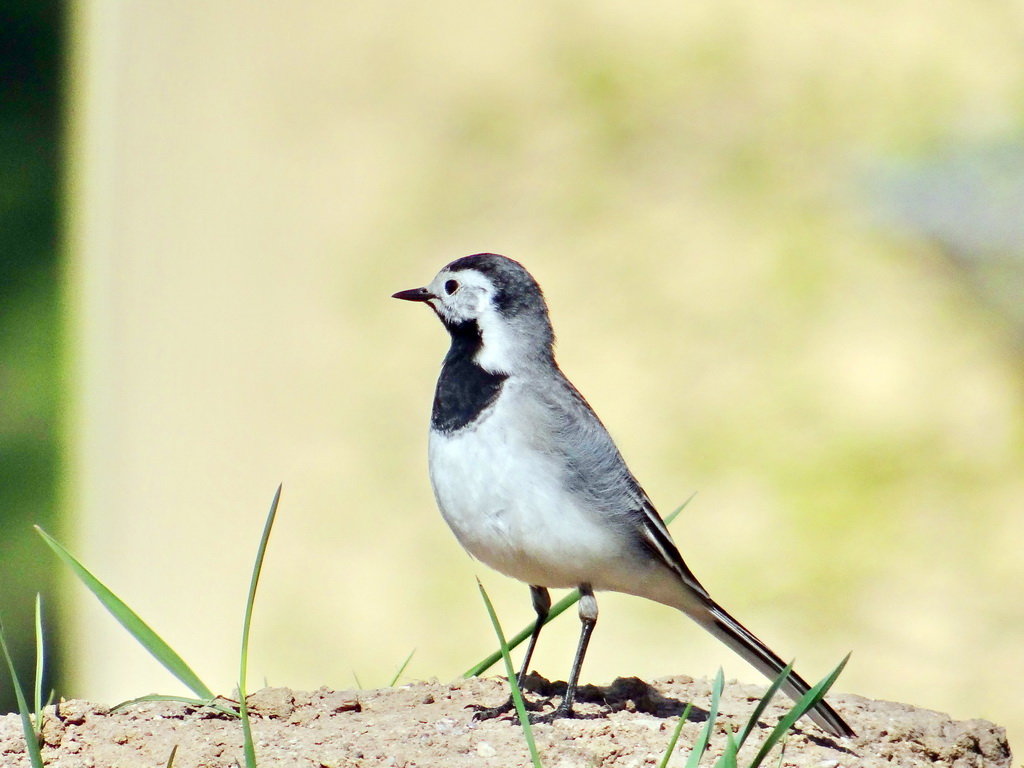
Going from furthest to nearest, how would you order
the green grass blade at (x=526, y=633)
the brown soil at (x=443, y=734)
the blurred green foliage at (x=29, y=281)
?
the blurred green foliage at (x=29, y=281), the green grass blade at (x=526, y=633), the brown soil at (x=443, y=734)

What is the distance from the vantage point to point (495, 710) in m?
3.41

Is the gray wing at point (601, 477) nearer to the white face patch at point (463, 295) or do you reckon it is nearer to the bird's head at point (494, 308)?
the bird's head at point (494, 308)

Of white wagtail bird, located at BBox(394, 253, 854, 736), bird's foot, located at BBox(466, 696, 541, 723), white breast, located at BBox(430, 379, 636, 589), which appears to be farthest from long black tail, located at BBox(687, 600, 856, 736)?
bird's foot, located at BBox(466, 696, 541, 723)

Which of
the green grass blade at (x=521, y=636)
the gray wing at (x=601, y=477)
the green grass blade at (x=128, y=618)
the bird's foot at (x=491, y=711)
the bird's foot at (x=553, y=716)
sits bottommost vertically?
the green grass blade at (x=128, y=618)

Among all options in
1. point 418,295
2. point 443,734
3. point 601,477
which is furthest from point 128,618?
point 418,295

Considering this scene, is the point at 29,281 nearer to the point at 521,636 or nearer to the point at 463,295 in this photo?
the point at 463,295

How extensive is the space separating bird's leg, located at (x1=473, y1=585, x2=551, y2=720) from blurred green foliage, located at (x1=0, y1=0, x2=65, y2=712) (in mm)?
4934

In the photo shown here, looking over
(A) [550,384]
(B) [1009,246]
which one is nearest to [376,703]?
(A) [550,384]

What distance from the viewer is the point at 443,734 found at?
3154 millimetres

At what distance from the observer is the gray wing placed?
12.9 ft

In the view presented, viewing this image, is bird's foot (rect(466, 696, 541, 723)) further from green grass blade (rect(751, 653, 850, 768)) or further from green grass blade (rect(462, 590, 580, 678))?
green grass blade (rect(751, 653, 850, 768))

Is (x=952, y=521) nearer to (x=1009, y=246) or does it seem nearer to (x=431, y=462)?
(x=1009, y=246)

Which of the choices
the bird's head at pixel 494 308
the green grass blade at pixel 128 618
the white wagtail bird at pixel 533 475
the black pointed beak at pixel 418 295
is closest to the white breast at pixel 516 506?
the white wagtail bird at pixel 533 475

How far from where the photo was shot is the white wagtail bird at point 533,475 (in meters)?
3.79
